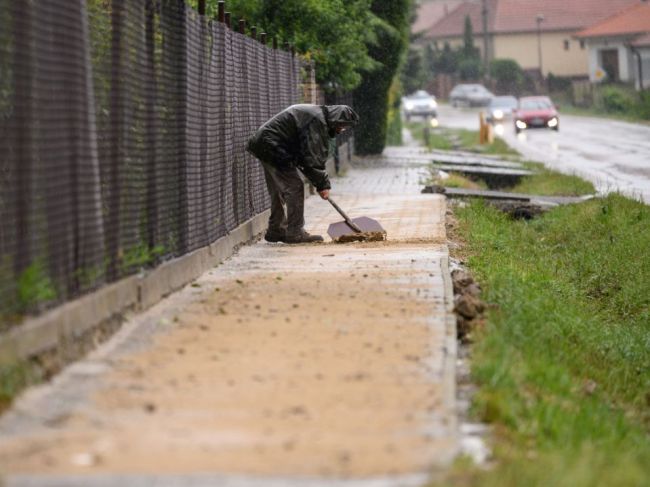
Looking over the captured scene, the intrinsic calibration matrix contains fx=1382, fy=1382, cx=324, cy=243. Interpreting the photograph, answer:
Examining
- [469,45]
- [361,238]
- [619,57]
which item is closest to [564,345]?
[361,238]

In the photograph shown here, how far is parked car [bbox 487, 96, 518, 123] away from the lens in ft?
207

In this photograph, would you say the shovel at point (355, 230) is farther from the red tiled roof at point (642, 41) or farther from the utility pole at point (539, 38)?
the utility pole at point (539, 38)

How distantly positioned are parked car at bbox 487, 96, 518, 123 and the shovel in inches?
1890

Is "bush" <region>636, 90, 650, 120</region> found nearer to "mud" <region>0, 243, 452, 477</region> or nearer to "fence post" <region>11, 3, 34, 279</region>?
"mud" <region>0, 243, 452, 477</region>

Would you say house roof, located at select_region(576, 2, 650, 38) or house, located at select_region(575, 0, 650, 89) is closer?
house, located at select_region(575, 0, 650, 89)

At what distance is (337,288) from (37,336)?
3687 mm

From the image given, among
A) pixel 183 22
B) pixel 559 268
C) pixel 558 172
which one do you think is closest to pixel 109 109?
pixel 183 22

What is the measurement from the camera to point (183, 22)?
10.9m

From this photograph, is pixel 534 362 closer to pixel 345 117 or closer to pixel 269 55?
pixel 345 117

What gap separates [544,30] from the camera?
10550cm

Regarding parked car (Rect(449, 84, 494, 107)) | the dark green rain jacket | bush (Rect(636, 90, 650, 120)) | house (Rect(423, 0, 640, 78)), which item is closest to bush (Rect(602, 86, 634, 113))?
bush (Rect(636, 90, 650, 120))

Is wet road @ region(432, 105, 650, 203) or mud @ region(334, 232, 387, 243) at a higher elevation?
wet road @ region(432, 105, 650, 203)

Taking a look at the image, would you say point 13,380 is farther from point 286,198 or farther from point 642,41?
point 642,41

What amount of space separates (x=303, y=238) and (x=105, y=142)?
546 centimetres
